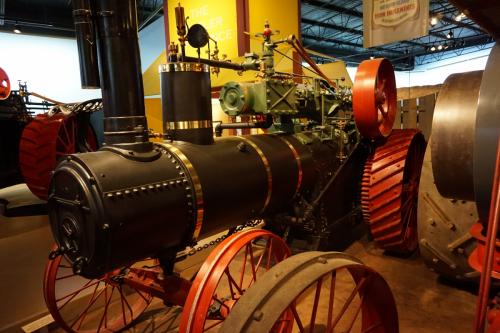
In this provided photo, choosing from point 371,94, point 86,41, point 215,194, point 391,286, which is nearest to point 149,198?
point 215,194

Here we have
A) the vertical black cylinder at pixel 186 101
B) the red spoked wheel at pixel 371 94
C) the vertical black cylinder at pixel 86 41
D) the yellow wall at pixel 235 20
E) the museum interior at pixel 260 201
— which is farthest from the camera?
the yellow wall at pixel 235 20

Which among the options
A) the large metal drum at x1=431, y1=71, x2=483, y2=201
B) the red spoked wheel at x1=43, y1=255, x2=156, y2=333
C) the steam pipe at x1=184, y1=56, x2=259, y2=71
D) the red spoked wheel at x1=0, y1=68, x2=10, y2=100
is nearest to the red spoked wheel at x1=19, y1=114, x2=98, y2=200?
the red spoked wheel at x1=0, y1=68, x2=10, y2=100

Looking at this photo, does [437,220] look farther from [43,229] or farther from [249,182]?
[43,229]

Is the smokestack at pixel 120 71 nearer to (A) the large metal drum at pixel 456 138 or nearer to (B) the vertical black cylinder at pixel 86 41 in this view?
(B) the vertical black cylinder at pixel 86 41

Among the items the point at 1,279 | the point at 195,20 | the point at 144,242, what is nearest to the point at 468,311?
the point at 144,242

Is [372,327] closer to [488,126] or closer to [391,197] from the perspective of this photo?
[488,126]

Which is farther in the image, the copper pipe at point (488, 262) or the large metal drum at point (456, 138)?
the large metal drum at point (456, 138)

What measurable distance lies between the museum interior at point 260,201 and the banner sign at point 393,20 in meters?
0.01

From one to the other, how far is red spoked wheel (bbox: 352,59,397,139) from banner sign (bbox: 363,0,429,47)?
23.9 inches

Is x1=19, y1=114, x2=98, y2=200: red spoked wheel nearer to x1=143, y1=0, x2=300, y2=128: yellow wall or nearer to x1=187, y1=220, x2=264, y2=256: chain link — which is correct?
x1=143, y1=0, x2=300, y2=128: yellow wall

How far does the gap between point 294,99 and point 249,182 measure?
4.15ft

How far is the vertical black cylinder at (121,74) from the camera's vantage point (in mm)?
2004

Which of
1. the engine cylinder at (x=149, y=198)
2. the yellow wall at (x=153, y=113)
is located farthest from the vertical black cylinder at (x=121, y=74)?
the yellow wall at (x=153, y=113)

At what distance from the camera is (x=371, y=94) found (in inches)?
122
